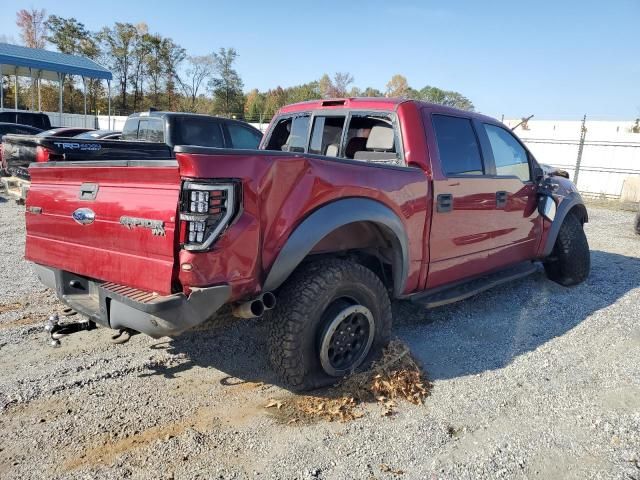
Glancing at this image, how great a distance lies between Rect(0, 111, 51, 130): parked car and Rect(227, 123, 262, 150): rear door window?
40.0 ft

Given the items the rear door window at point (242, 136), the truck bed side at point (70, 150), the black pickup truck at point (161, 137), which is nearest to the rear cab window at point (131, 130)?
the black pickup truck at point (161, 137)

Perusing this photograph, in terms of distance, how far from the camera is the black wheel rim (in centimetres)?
304

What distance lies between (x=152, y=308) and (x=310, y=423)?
3.75 feet

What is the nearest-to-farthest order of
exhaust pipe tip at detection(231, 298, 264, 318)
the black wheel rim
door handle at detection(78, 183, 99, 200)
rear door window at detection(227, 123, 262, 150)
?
exhaust pipe tip at detection(231, 298, 264, 318) → door handle at detection(78, 183, 99, 200) → the black wheel rim → rear door window at detection(227, 123, 262, 150)

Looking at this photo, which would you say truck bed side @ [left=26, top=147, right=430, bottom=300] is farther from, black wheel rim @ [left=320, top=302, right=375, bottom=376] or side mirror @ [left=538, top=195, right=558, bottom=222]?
side mirror @ [left=538, top=195, right=558, bottom=222]

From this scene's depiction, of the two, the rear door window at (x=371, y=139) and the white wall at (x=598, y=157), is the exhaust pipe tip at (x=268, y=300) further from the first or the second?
the white wall at (x=598, y=157)

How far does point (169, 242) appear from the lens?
2482 mm

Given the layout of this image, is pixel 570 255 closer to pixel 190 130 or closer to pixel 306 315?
pixel 306 315

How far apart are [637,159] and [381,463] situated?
57.1ft

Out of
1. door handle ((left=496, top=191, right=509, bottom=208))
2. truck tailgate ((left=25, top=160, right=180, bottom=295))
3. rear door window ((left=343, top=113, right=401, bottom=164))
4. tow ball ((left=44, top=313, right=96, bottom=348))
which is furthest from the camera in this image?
door handle ((left=496, top=191, right=509, bottom=208))

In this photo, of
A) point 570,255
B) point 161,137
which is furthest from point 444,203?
point 161,137

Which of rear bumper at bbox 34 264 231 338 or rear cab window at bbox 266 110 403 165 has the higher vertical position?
rear cab window at bbox 266 110 403 165

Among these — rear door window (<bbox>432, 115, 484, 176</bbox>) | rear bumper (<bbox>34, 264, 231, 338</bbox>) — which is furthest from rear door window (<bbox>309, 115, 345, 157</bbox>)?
rear bumper (<bbox>34, 264, 231, 338</bbox>)

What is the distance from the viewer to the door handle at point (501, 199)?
4473 millimetres
